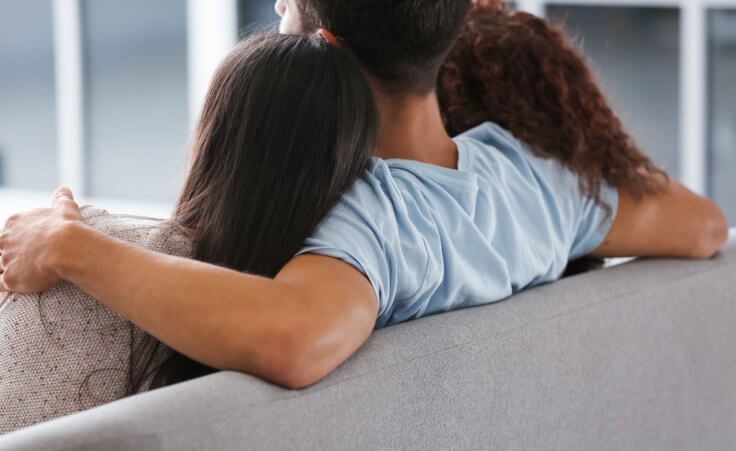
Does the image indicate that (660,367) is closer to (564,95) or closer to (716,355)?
(716,355)

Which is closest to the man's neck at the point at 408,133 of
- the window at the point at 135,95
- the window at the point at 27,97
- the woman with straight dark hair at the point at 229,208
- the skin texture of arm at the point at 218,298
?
the woman with straight dark hair at the point at 229,208

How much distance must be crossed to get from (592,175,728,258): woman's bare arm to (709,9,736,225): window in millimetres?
2791

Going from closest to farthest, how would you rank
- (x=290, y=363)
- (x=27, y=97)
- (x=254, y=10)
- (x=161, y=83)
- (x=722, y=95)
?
1. (x=290, y=363)
2. (x=722, y=95)
3. (x=254, y=10)
4. (x=161, y=83)
5. (x=27, y=97)

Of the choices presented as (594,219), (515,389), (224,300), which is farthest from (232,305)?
(594,219)

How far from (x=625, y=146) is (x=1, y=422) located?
3.21 ft

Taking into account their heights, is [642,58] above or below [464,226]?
above

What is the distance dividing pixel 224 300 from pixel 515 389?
1.21 ft

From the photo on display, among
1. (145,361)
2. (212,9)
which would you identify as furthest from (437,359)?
(212,9)

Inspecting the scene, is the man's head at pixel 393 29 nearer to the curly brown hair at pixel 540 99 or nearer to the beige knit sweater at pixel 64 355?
the curly brown hair at pixel 540 99

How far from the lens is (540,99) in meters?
1.24

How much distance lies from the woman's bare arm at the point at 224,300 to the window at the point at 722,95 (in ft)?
11.3

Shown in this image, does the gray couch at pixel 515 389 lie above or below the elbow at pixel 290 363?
below

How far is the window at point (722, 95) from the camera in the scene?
12.1ft

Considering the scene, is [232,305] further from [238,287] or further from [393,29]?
[393,29]
